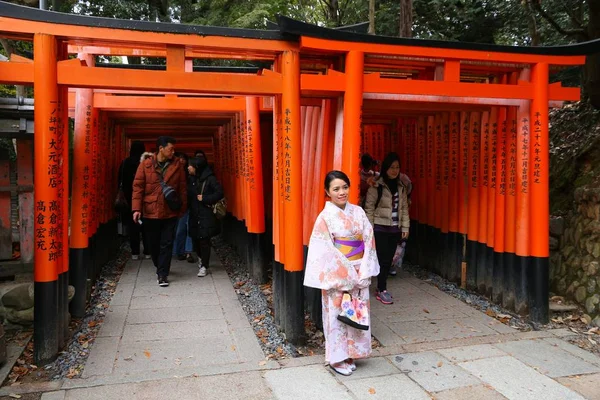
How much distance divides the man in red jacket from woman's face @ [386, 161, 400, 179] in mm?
2933

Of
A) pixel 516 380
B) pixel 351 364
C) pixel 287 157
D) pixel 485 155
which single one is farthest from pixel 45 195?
pixel 485 155

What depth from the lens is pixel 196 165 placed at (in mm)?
7285

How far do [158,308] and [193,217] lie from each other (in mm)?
1894

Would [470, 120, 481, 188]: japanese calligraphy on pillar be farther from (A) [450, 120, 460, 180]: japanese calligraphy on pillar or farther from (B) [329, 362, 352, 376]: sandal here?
(B) [329, 362, 352, 376]: sandal

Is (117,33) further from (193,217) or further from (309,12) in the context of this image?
(309,12)

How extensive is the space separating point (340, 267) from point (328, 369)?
95 cm

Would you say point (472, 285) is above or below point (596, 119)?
below

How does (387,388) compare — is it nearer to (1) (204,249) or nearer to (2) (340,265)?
(2) (340,265)

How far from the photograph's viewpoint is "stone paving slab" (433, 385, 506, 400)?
3.58m

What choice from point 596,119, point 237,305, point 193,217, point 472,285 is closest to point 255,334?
point 237,305

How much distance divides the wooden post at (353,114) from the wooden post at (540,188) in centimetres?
212

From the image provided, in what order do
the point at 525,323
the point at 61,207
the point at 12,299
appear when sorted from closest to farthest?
the point at 61,207
the point at 12,299
the point at 525,323

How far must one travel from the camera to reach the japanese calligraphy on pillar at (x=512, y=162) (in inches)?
217

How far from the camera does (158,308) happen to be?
5.75 metres
